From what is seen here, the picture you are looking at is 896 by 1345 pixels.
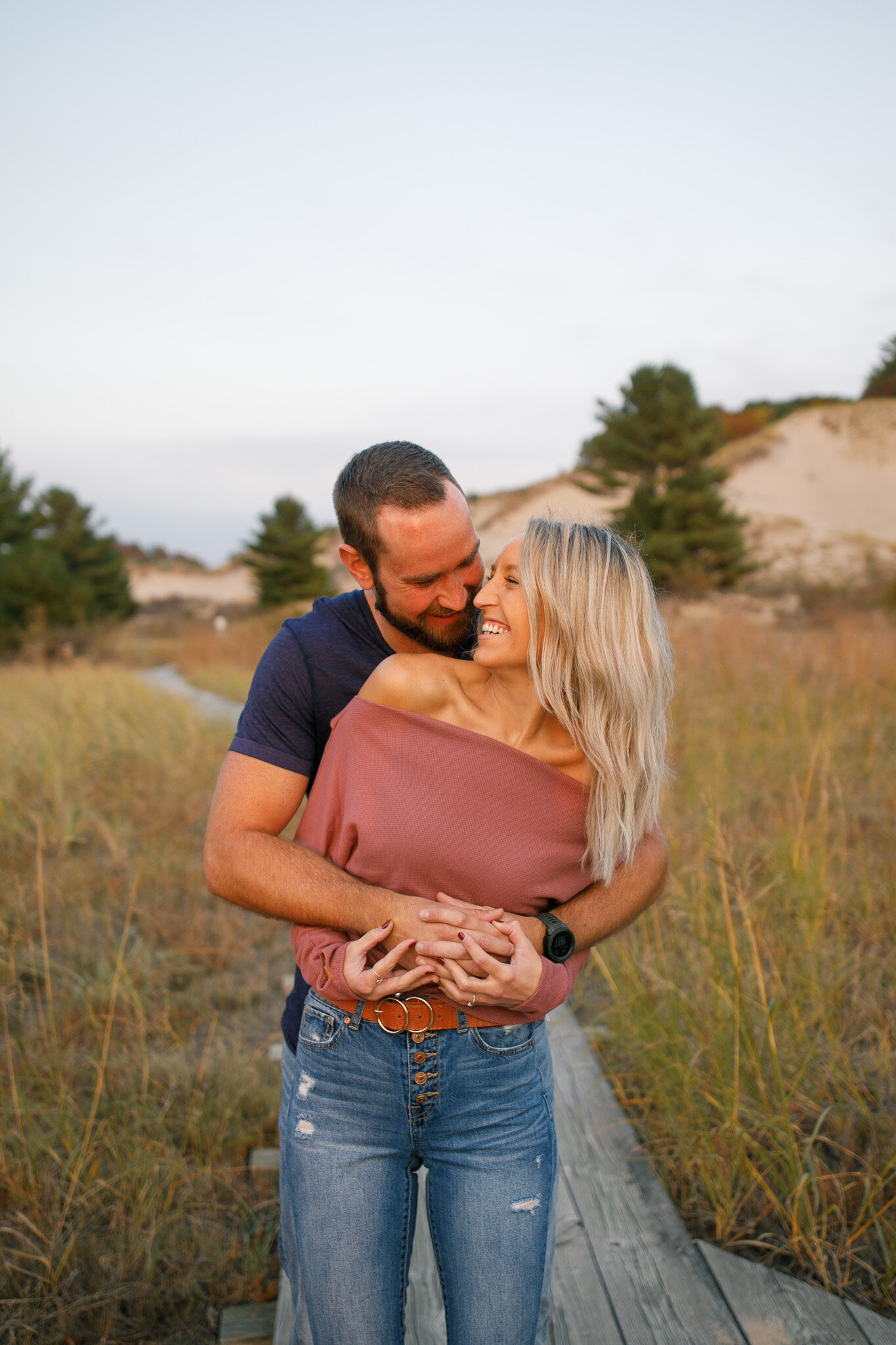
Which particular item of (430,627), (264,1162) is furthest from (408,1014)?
(264,1162)

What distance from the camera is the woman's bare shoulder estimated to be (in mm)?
1587

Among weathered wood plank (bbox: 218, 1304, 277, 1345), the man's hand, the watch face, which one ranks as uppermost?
the man's hand

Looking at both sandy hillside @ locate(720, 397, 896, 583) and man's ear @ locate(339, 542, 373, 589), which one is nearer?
man's ear @ locate(339, 542, 373, 589)

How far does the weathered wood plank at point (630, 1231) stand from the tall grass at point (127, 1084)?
0.93 m

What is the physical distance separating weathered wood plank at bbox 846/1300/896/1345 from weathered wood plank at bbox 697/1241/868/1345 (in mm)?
13

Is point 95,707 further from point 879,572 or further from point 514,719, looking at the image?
point 879,572

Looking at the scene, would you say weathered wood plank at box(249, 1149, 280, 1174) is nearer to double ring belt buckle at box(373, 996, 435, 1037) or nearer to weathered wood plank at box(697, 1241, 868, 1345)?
weathered wood plank at box(697, 1241, 868, 1345)

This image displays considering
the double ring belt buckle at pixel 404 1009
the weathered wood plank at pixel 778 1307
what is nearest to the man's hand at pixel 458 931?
the double ring belt buckle at pixel 404 1009

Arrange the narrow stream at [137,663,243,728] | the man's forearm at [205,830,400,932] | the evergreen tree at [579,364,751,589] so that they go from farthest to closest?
the evergreen tree at [579,364,751,589], the narrow stream at [137,663,243,728], the man's forearm at [205,830,400,932]

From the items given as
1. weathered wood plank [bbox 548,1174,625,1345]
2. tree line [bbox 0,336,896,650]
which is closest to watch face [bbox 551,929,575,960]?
weathered wood plank [bbox 548,1174,625,1345]

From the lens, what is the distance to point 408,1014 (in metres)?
1.44

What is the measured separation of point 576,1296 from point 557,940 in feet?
3.50

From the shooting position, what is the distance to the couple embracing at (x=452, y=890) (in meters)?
1.38

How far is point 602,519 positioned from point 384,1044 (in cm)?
116
